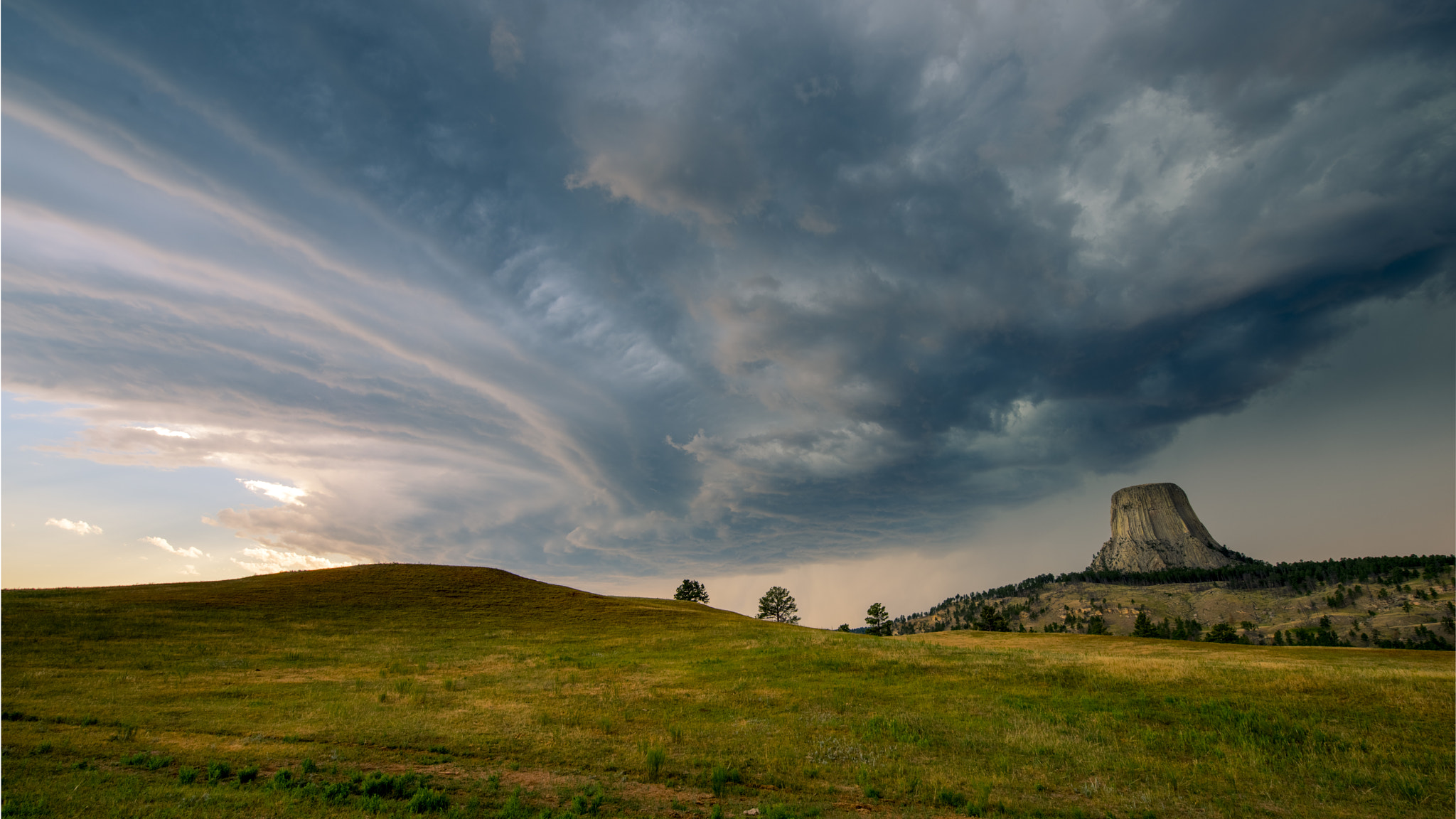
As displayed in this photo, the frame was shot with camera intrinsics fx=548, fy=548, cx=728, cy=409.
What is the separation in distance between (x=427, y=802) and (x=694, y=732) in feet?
37.1

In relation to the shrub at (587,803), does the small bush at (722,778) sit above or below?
below

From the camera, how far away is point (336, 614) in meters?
59.1

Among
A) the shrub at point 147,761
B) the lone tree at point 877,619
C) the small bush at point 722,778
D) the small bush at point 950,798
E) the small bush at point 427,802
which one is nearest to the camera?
the small bush at point 427,802

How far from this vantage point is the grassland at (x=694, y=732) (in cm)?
1488

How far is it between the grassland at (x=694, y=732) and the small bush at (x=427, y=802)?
73 mm

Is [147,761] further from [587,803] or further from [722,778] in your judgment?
[722,778]

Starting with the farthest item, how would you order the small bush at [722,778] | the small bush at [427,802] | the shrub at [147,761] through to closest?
the shrub at [147,761], the small bush at [722,778], the small bush at [427,802]

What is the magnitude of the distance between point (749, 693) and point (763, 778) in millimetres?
14469

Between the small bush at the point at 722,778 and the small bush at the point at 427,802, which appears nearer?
the small bush at the point at 427,802

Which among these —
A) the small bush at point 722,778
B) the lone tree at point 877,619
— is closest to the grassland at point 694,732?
the small bush at point 722,778

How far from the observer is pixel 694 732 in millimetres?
22578

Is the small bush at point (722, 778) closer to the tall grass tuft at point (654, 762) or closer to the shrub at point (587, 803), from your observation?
the tall grass tuft at point (654, 762)

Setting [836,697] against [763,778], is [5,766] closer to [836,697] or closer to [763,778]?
[763,778]

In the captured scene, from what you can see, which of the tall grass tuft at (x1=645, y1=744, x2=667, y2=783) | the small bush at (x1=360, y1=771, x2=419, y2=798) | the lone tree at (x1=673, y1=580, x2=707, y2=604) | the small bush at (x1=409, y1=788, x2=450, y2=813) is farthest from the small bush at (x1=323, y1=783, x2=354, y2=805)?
the lone tree at (x1=673, y1=580, x2=707, y2=604)
